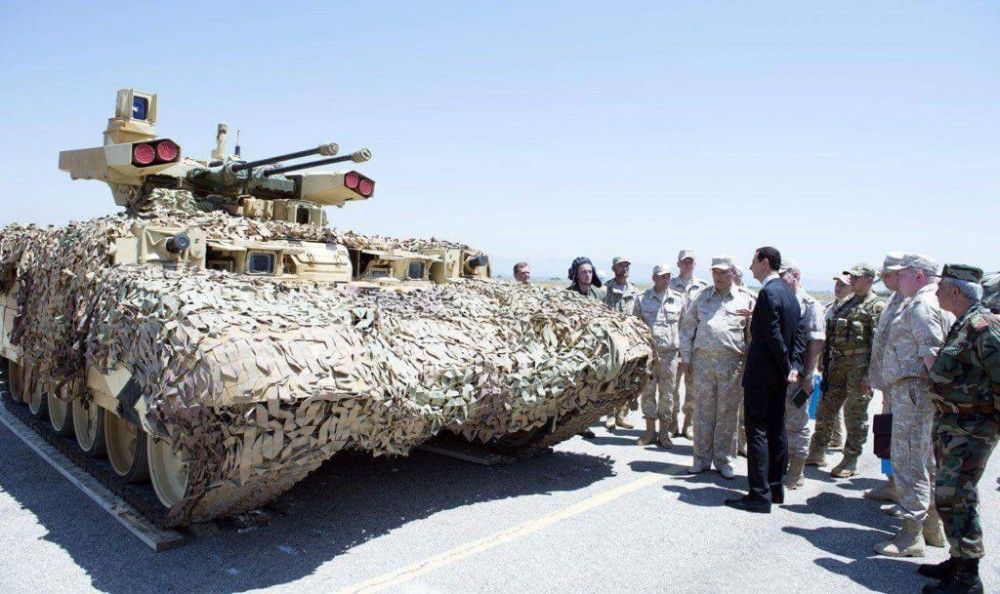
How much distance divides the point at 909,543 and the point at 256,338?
412 cm

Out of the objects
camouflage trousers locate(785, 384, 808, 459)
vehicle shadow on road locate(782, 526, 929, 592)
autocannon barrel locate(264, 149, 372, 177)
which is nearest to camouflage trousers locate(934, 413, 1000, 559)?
vehicle shadow on road locate(782, 526, 929, 592)

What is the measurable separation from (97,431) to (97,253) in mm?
1620

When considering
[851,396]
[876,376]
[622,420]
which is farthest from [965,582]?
[622,420]

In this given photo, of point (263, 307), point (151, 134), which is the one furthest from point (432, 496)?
point (151, 134)

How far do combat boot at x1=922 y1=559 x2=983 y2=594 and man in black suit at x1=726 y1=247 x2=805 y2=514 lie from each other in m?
1.48

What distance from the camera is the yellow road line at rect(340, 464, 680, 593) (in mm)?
3922

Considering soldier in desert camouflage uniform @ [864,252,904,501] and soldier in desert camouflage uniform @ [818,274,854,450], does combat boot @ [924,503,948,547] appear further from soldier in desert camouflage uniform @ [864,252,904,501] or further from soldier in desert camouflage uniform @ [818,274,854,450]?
soldier in desert camouflage uniform @ [818,274,854,450]

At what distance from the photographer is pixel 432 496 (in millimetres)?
5473

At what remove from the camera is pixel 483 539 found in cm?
459

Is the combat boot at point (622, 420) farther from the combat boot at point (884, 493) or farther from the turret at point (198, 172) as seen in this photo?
the turret at point (198, 172)

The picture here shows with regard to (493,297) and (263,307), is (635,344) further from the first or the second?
(263,307)

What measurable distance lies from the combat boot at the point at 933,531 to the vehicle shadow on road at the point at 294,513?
237 centimetres

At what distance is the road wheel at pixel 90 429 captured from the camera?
18.9ft

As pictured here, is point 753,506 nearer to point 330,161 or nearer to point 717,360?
point 717,360
